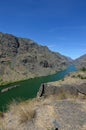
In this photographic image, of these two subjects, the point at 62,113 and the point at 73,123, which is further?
the point at 62,113

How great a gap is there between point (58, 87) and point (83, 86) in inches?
91.8

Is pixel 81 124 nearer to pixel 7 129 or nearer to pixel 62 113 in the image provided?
pixel 62 113

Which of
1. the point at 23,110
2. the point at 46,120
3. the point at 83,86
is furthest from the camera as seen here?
the point at 83,86

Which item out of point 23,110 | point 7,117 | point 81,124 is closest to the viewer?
point 81,124

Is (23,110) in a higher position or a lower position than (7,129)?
higher

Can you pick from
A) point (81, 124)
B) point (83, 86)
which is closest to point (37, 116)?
point (81, 124)

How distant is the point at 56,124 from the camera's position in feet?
28.4

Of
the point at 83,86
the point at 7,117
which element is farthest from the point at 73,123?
the point at 83,86

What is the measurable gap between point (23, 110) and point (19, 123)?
0.61 meters

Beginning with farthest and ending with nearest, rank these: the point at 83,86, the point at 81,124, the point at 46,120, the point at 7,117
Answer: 1. the point at 83,86
2. the point at 7,117
3. the point at 46,120
4. the point at 81,124

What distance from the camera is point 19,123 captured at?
964 cm

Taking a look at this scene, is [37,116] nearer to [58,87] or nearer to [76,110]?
[76,110]

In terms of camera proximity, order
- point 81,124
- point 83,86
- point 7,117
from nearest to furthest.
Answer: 1. point 81,124
2. point 7,117
3. point 83,86

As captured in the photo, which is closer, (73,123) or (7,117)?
(73,123)
